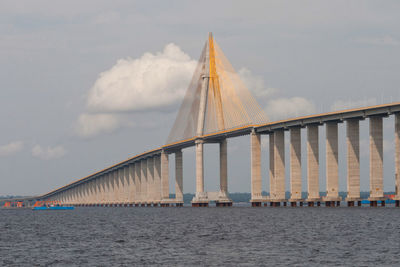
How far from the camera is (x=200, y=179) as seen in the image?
160250 millimetres

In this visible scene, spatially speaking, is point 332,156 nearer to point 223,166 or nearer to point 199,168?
point 223,166

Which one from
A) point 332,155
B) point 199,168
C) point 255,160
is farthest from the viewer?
point 199,168

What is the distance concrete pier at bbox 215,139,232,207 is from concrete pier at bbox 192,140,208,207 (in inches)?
146

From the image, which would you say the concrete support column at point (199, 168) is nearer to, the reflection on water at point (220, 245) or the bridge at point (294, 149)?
the bridge at point (294, 149)

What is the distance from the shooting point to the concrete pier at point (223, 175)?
159 metres

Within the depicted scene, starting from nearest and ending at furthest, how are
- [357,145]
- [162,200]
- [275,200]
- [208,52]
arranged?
[357,145]
[275,200]
[208,52]
[162,200]

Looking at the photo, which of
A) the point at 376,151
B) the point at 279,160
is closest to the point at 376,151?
the point at 376,151

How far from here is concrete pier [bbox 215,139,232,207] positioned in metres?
159

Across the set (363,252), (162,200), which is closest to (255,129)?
(162,200)

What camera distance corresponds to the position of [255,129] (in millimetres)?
137625

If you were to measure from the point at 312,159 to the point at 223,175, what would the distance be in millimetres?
42181

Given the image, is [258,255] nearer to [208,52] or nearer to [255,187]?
[255,187]

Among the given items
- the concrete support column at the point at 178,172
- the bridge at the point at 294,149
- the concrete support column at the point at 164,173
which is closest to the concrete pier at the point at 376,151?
Result: the bridge at the point at 294,149

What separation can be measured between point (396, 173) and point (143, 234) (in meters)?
46.5
